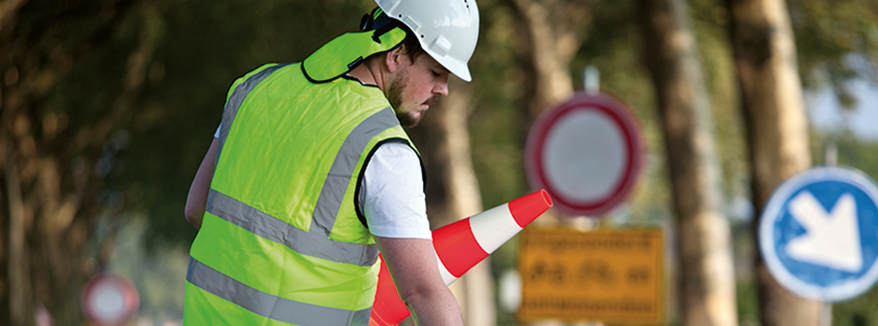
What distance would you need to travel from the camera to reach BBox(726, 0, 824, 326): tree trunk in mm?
9078

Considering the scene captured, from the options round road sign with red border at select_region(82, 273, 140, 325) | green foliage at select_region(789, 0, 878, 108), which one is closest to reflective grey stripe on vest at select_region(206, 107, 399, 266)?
green foliage at select_region(789, 0, 878, 108)

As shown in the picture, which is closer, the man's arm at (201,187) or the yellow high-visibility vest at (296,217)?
the yellow high-visibility vest at (296,217)

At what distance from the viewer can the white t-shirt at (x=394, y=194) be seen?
6.89ft

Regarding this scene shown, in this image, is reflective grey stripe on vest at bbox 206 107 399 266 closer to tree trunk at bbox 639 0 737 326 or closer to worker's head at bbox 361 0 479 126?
worker's head at bbox 361 0 479 126

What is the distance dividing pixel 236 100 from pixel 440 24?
50cm

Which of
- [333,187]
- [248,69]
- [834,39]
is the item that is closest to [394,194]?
[333,187]

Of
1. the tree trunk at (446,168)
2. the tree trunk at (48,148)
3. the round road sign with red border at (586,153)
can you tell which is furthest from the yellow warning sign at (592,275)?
the tree trunk at (446,168)

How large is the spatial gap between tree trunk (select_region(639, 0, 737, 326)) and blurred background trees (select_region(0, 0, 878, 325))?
0.17 ft

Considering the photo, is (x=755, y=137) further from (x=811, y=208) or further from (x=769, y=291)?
(x=811, y=208)

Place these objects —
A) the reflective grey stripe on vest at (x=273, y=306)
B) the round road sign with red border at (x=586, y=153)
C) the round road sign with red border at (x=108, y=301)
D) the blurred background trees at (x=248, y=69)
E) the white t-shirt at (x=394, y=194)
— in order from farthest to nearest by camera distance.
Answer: the round road sign with red border at (x=108, y=301)
the blurred background trees at (x=248, y=69)
the round road sign with red border at (x=586, y=153)
the reflective grey stripe on vest at (x=273, y=306)
the white t-shirt at (x=394, y=194)

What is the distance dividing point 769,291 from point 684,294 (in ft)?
3.90

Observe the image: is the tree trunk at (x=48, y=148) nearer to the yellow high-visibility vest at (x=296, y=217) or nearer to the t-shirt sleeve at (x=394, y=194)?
the yellow high-visibility vest at (x=296, y=217)

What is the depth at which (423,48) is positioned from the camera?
7.79 ft

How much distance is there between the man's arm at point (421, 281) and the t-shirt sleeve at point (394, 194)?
21 mm
